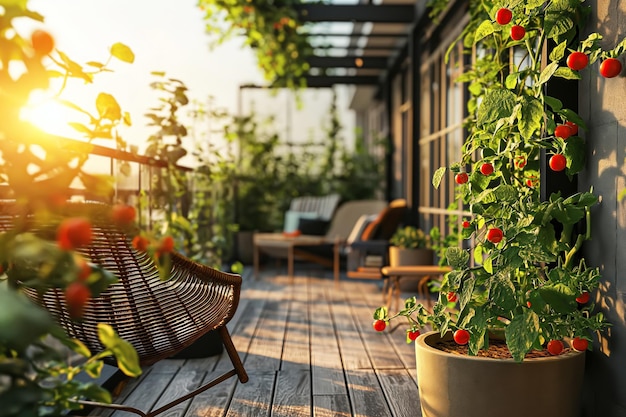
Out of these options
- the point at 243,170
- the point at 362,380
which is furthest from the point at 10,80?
the point at 243,170

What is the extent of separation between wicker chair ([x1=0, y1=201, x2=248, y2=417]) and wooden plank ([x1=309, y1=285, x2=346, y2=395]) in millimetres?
754

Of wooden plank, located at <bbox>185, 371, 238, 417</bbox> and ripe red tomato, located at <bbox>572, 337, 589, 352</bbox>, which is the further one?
wooden plank, located at <bbox>185, 371, 238, 417</bbox>

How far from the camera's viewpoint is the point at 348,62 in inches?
317

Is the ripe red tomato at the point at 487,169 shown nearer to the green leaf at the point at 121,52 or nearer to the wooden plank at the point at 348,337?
the wooden plank at the point at 348,337

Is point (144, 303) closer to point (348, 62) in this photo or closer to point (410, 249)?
point (410, 249)

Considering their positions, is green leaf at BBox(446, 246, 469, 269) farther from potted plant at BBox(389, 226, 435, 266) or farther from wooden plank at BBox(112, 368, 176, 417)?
potted plant at BBox(389, 226, 435, 266)

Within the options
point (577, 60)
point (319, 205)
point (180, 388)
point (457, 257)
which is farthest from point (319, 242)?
point (577, 60)

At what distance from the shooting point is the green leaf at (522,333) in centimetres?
190

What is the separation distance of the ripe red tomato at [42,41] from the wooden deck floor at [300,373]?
5.58 feet

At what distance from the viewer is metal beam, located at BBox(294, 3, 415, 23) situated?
5.85 m

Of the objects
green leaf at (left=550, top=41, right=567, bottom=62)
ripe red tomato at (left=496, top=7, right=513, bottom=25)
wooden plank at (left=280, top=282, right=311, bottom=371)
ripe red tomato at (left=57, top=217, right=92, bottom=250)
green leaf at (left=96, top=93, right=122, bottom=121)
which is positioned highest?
ripe red tomato at (left=496, top=7, right=513, bottom=25)

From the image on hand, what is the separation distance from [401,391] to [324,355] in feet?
2.43

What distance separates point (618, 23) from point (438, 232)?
316 centimetres

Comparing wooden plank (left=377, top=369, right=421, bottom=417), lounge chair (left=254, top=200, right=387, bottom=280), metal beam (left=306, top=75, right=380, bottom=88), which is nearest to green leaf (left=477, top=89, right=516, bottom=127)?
wooden plank (left=377, top=369, right=421, bottom=417)
